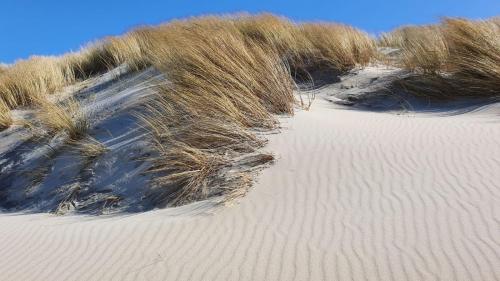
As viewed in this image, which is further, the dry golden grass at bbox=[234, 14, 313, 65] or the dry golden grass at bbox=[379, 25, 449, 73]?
the dry golden grass at bbox=[234, 14, 313, 65]

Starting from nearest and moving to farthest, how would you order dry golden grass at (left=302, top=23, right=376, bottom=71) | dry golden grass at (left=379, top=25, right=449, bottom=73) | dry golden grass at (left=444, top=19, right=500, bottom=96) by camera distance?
dry golden grass at (left=444, top=19, right=500, bottom=96), dry golden grass at (left=379, top=25, right=449, bottom=73), dry golden grass at (left=302, top=23, right=376, bottom=71)

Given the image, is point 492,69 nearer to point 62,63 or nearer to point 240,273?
point 240,273

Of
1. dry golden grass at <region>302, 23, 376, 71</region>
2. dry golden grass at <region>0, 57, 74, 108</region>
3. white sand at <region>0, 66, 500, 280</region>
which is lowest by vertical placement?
white sand at <region>0, 66, 500, 280</region>

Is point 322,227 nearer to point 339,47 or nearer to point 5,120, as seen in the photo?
point 339,47

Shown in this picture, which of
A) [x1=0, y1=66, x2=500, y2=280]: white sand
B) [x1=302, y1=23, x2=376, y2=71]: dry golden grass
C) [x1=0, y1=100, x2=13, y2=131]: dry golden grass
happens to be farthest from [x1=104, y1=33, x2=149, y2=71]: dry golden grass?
[x1=0, y1=66, x2=500, y2=280]: white sand

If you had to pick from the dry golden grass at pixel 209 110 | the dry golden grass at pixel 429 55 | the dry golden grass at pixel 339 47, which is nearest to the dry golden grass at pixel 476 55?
the dry golden grass at pixel 429 55

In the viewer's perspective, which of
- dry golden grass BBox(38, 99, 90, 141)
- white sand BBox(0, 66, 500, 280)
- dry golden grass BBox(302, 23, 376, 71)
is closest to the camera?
white sand BBox(0, 66, 500, 280)

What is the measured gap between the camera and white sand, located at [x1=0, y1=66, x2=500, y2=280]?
3.46 metres

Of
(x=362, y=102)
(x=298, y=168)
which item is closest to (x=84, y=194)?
(x=298, y=168)

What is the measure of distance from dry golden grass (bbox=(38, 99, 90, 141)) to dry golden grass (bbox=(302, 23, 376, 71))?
4.27 meters

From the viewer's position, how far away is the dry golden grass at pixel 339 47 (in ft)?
32.0

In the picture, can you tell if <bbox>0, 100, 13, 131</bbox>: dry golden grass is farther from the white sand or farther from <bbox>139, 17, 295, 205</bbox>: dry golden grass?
the white sand

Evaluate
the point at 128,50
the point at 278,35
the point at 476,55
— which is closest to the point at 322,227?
the point at 476,55

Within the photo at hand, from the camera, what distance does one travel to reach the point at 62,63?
41.4 feet
